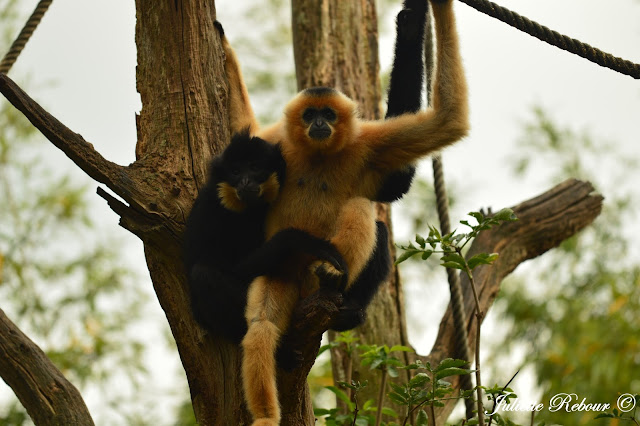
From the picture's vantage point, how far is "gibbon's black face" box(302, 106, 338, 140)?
4363mm

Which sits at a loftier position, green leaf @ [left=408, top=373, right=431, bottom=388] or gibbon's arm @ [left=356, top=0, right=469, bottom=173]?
gibbon's arm @ [left=356, top=0, right=469, bottom=173]

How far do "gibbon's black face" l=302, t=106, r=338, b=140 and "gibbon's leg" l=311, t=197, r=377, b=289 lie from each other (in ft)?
1.60

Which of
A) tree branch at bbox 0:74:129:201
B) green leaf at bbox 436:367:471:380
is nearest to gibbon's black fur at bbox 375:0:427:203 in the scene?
green leaf at bbox 436:367:471:380

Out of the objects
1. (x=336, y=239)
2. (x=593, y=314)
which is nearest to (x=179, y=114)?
(x=336, y=239)

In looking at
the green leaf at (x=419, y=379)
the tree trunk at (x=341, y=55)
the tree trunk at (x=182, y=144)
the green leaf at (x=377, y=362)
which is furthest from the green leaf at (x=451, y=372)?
the tree trunk at (x=341, y=55)

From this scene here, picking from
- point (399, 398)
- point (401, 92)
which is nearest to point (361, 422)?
point (399, 398)

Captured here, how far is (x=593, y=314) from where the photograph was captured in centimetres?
955

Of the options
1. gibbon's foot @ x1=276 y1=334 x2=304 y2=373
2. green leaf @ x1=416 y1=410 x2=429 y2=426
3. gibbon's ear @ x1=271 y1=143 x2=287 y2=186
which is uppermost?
gibbon's ear @ x1=271 y1=143 x2=287 y2=186

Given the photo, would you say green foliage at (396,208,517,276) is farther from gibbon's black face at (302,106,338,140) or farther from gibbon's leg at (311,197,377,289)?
gibbon's black face at (302,106,338,140)

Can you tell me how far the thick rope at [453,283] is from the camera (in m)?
4.66

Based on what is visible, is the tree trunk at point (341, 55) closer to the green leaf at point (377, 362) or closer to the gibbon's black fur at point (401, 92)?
the gibbon's black fur at point (401, 92)

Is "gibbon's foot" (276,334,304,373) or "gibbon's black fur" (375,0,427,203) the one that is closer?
"gibbon's foot" (276,334,304,373)

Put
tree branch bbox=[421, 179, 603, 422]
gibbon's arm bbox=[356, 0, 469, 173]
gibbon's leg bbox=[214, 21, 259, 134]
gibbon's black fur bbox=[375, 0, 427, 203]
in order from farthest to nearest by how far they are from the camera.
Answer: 1. tree branch bbox=[421, 179, 603, 422]
2. gibbon's leg bbox=[214, 21, 259, 134]
3. gibbon's black fur bbox=[375, 0, 427, 203]
4. gibbon's arm bbox=[356, 0, 469, 173]

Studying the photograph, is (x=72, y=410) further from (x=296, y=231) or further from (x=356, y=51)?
(x=356, y=51)
